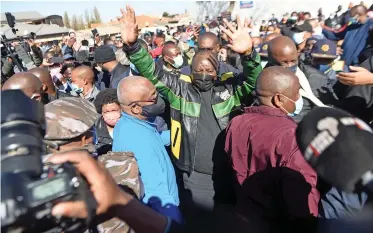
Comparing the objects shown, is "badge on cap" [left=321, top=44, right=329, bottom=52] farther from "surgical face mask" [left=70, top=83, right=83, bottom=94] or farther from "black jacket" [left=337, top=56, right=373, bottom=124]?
"surgical face mask" [left=70, top=83, right=83, bottom=94]

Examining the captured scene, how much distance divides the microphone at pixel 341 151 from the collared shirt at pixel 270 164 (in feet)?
2.80

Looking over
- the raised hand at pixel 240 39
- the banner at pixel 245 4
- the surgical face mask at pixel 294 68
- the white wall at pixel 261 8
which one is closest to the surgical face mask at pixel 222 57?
the surgical face mask at pixel 294 68

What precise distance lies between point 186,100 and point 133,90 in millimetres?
645

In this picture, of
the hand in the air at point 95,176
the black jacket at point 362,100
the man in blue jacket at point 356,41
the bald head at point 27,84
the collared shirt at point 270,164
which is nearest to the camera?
the hand in the air at point 95,176

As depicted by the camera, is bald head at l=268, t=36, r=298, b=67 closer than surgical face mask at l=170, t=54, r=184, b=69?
Yes

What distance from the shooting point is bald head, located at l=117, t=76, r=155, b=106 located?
257cm

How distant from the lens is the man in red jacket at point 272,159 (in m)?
2.00

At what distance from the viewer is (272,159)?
2.09 meters

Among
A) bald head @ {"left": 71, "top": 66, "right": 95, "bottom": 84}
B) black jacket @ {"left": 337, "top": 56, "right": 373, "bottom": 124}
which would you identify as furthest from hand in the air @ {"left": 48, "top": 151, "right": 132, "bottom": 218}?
bald head @ {"left": 71, "top": 66, "right": 95, "bottom": 84}

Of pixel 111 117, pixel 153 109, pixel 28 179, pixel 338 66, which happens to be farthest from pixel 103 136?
pixel 338 66

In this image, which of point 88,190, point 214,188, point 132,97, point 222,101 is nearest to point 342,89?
point 222,101

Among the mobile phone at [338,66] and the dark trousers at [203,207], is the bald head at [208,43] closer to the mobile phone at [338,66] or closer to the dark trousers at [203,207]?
Result: the mobile phone at [338,66]

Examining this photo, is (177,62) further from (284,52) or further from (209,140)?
(209,140)

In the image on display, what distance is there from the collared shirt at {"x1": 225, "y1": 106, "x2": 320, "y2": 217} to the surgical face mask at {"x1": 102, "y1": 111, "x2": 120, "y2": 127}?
1.12m
